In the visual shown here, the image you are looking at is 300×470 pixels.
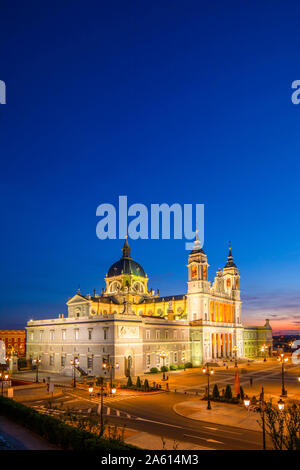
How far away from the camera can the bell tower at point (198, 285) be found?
91438mm

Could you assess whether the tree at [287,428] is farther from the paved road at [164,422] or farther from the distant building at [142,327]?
the distant building at [142,327]

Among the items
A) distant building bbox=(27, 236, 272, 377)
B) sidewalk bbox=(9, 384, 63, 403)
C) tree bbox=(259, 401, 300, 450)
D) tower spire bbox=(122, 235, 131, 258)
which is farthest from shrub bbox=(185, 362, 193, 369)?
tree bbox=(259, 401, 300, 450)

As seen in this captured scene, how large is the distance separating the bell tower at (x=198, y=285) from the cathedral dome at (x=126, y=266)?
1624 centimetres

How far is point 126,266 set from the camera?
336ft

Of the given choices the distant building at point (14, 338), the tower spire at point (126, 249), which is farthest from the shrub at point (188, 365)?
the distant building at point (14, 338)

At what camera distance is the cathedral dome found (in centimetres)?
10188

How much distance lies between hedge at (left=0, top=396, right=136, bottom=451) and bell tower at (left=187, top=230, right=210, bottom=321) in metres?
65.5

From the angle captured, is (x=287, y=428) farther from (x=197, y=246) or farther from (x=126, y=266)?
(x=126, y=266)

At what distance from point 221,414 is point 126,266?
67741 millimetres

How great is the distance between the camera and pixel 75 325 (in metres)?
73.8

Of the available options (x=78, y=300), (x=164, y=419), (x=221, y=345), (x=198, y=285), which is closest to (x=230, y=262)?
(x=221, y=345)

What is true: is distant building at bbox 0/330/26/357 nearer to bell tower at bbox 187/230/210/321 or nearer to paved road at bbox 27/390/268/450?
bell tower at bbox 187/230/210/321
